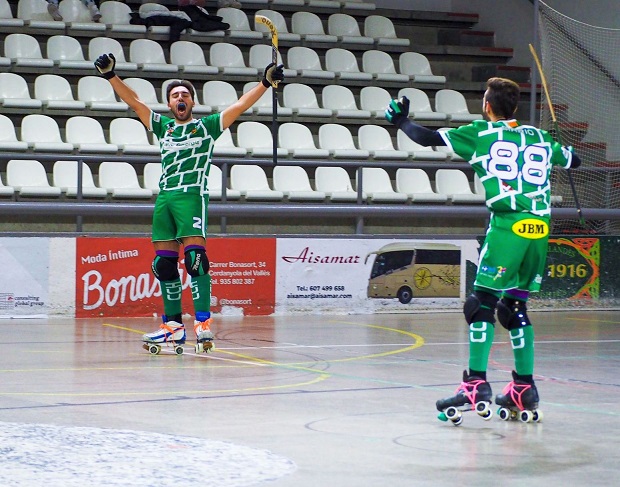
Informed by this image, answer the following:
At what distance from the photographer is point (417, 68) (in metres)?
18.7

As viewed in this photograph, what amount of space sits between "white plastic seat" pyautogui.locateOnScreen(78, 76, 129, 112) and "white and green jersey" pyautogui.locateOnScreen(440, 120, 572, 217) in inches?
381

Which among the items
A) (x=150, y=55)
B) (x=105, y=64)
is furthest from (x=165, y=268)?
(x=150, y=55)

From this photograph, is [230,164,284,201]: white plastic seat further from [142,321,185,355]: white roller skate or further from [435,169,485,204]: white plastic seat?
[142,321,185,355]: white roller skate

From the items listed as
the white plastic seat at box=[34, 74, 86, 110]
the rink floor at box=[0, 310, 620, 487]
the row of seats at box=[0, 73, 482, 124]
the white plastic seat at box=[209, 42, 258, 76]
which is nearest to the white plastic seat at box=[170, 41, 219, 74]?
the white plastic seat at box=[209, 42, 258, 76]

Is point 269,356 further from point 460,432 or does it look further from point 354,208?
point 354,208

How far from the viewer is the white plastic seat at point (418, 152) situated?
1644cm

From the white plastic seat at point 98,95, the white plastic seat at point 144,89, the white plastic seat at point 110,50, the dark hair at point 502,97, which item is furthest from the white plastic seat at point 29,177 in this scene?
the dark hair at point 502,97

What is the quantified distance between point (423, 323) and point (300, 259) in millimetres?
1711

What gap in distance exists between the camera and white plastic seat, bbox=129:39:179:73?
1656cm

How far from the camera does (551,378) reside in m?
8.23

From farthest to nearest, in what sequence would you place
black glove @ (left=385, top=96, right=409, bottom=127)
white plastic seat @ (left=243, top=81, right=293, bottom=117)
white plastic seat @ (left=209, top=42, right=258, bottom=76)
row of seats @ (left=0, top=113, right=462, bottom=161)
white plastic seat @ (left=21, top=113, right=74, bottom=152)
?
white plastic seat @ (left=209, top=42, right=258, bottom=76)
white plastic seat @ (left=243, top=81, right=293, bottom=117)
row of seats @ (left=0, top=113, right=462, bottom=161)
white plastic seat @ (left=21, top=113, right=74, bottom=152)
black glove @ (left=385, top=96, right=409, bottom=127)

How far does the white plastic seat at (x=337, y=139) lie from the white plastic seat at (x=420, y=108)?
4.20 feet

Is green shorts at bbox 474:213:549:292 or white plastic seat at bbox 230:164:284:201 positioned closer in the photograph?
green shorts at bbox 474:213:549:292

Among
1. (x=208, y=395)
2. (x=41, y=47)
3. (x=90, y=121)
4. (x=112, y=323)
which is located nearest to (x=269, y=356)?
(x=208, y=395)
